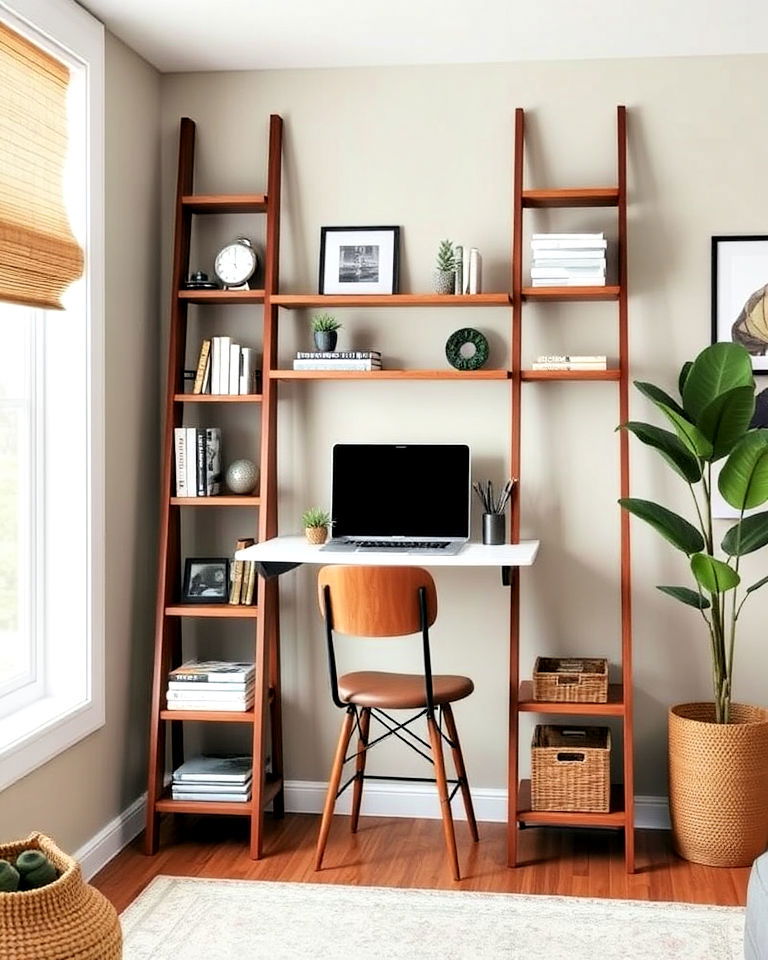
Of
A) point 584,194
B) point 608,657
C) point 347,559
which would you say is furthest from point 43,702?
point 584,194

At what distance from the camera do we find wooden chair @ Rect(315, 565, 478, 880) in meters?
3.61

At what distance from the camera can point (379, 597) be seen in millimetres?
3621

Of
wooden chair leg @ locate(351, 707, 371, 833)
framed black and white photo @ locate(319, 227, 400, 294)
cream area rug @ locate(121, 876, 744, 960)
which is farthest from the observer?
framed black and white photo @ locate(319, 227, 400, 294)

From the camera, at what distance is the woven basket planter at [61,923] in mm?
2445

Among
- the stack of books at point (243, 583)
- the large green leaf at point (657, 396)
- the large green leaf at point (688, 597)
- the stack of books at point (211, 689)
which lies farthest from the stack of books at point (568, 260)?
the stack of books at point (211, 689)

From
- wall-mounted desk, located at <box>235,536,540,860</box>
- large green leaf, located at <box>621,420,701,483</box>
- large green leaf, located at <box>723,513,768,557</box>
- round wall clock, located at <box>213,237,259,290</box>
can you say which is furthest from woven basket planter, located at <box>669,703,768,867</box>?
round wall clock, located at <box>213,237,259,290</box>

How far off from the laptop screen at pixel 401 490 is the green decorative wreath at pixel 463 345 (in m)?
0.28

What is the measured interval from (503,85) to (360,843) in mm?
2609

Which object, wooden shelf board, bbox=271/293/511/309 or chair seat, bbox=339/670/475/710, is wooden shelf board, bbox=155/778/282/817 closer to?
chair seat, bbox=339/670/475/710

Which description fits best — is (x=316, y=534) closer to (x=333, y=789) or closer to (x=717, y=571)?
(x=333, y=789)

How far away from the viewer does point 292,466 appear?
14.3 feet

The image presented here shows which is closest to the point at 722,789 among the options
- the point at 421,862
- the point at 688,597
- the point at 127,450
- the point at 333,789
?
the point at 688,597

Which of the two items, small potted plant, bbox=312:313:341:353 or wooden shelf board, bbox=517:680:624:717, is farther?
small potted plant, bbox=312:313:341:353

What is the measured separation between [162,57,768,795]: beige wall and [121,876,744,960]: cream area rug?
2.52ft
